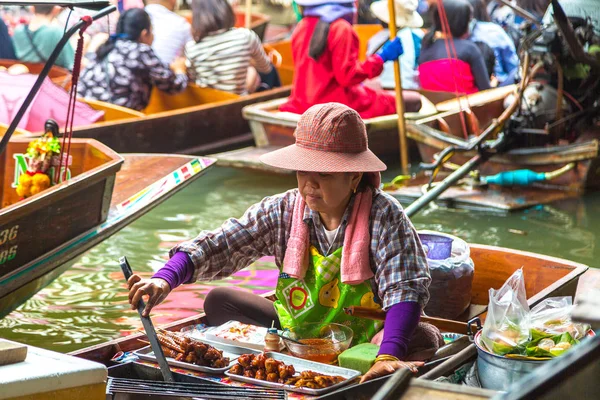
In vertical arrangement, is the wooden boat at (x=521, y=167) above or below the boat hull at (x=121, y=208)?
below

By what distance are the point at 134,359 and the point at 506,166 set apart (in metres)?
4.58

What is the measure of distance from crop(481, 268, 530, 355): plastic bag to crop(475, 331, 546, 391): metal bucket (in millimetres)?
28

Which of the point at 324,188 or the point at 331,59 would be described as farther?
the point at 331,59

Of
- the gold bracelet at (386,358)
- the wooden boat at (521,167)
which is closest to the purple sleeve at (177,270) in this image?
the gold bracelet at (386,358)

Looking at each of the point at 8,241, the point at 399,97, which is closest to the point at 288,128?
the point at 399,97

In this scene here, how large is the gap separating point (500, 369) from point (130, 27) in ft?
19.2

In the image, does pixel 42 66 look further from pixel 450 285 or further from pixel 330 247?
pixel 330 247

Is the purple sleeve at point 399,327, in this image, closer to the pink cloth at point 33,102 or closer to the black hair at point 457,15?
the pink cloth at point 33,102

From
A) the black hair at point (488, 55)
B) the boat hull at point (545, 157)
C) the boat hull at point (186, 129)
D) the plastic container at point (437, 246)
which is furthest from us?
the black hair at point (488, 55)

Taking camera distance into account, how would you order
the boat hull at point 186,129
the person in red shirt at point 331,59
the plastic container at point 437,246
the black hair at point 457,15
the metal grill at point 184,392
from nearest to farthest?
1. the metal grill at point 184,392
2. the plastic container at point 437,246
3. the person in red shirt at point 331,59
4. the boat hull at point 186,129
5. the black hair at point 457,15

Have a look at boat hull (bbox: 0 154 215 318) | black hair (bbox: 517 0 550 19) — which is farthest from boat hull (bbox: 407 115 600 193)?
black hair (bbox: 517 0 550 19)

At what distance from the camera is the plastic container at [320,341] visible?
2.93m

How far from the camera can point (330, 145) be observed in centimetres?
296

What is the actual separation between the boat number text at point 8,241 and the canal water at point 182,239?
57cm
